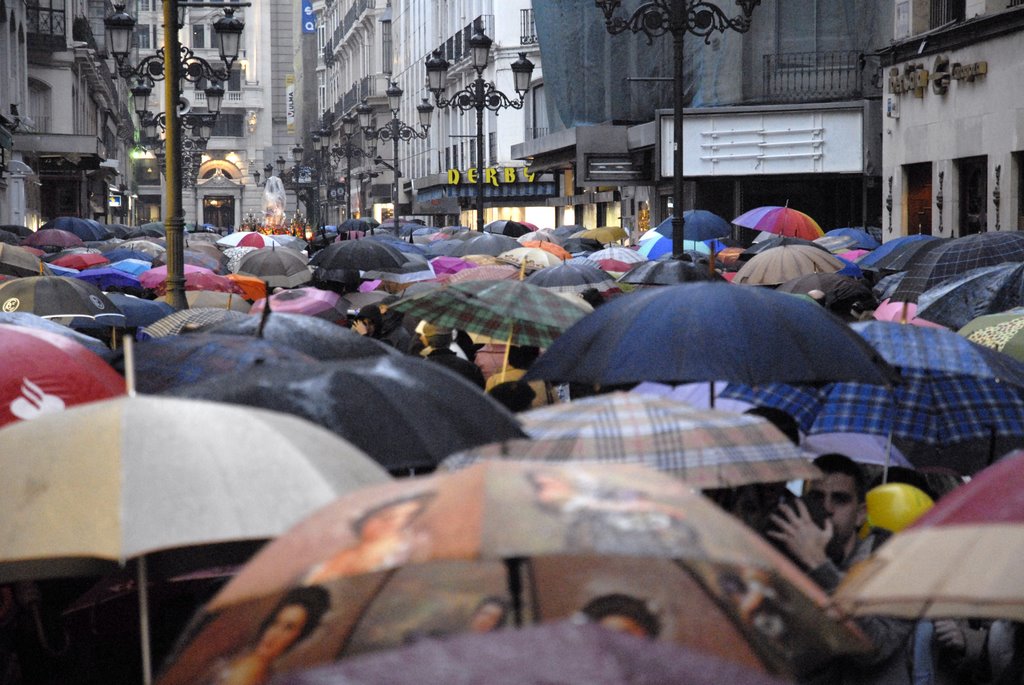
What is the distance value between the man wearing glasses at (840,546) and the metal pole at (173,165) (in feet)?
27.8

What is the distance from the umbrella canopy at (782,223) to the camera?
2036 cm

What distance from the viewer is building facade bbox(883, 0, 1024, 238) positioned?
23.5 m

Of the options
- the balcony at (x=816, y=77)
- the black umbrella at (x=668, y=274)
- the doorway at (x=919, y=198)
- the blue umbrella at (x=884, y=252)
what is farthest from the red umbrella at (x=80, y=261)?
the balcony at (x=816, y=77)

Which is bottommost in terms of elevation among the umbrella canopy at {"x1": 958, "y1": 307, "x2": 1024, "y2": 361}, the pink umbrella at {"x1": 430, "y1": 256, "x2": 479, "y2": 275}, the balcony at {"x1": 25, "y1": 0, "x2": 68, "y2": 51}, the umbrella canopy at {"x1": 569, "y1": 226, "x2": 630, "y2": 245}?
the umbrella canopy at {"x1": 958, "y1": 307, "x2": 1024, "y2": 361}

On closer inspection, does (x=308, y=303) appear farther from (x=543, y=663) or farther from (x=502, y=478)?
(x=543, y=663)

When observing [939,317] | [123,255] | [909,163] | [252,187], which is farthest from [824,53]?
[252,187]

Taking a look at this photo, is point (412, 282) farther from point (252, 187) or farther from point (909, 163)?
point (252, 187)

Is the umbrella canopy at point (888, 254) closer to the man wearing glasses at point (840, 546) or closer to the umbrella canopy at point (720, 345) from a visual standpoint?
the umbrella canopy at point (720, 345)

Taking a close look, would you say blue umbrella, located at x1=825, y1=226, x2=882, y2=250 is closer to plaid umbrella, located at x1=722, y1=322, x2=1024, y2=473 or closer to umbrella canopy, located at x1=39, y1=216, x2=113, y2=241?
umbrella canopy, located at x1=39, y1=216, x2=113, y2=241

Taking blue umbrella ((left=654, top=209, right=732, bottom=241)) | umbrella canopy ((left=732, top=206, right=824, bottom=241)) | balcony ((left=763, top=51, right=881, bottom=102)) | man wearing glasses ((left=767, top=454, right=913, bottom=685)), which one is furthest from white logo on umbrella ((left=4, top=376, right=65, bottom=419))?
balcony ((left=763, top=51, right=881, bottom=102))

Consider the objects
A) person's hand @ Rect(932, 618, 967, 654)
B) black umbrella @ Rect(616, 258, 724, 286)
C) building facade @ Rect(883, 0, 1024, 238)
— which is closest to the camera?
person's hand @ Rect(932, 618, 967, 654)

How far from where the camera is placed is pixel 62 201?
181 ft

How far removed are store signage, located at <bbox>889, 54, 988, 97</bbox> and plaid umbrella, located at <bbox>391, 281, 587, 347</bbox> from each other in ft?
53.1

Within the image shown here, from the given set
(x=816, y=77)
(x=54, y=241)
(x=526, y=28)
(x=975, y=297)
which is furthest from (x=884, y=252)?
(x=526, y=28)
